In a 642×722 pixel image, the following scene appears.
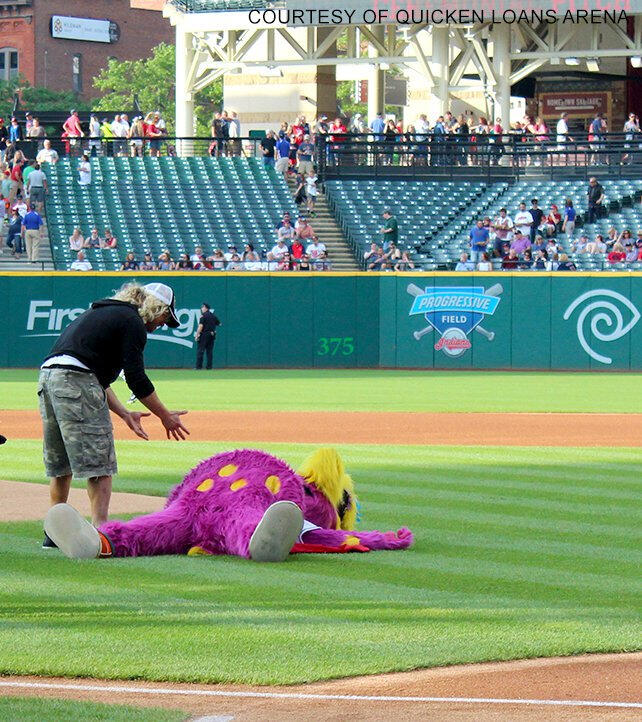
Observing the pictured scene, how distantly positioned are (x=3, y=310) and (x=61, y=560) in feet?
78.6

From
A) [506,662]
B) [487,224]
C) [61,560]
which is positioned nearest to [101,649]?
[506,662]

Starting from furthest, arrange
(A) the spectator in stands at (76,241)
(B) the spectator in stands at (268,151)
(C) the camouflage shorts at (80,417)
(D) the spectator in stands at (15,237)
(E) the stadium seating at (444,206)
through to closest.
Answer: (B) the spectator in stands at (268,151), (E) the stadium seating at (444,206), (D) the spectator in stands at (15,237), (A) the spectator in stands at (76,241), (C) the camouflage shorts at (80,417)

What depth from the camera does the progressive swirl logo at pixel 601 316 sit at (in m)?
31.1

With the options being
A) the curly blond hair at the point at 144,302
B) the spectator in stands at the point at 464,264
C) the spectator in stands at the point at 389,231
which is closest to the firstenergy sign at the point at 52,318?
the spectator in stands at the point at 389,231

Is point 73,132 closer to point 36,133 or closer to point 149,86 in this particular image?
point 36,133

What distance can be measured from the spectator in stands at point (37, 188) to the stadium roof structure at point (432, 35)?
36.3 ft

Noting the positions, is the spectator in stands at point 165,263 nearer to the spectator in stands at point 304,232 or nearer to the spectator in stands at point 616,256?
the spectator in stands at point 304,232

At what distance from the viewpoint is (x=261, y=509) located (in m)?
8.20

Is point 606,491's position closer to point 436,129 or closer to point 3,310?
point 3,310

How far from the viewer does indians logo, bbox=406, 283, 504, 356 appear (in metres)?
31.7

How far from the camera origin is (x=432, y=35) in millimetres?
42281

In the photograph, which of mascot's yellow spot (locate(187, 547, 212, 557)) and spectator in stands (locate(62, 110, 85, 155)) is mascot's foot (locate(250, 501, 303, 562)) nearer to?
mascot's yellow spot (locate(187, 547, 212, 557))

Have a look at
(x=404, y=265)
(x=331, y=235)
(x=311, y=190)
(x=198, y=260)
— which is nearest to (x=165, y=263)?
(x=198, y=260)

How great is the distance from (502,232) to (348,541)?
83.7 ft
